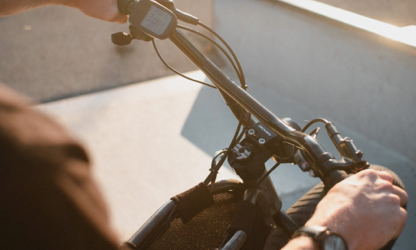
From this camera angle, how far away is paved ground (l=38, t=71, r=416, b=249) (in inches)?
63.5

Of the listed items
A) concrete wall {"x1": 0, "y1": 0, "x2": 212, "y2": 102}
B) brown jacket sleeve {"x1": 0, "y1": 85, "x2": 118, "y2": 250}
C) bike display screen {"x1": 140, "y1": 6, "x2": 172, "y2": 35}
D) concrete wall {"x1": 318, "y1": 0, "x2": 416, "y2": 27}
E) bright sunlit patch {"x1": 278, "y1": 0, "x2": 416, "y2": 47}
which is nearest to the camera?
brown jacket sleeve {"x1": 0, "y1": 85, "x2": 118, "y2": 250}

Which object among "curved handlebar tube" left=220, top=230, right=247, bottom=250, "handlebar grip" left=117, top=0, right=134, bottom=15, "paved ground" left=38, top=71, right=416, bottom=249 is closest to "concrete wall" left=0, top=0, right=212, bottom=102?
"paved ground" left=38, top=71, right=416, bottom=249

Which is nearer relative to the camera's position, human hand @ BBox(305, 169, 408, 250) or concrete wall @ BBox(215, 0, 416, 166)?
human hand @ BBox(305, 169, 408, 250)

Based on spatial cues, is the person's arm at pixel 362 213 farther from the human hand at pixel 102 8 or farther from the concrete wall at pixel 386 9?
the concrete wall at pixel 386 9

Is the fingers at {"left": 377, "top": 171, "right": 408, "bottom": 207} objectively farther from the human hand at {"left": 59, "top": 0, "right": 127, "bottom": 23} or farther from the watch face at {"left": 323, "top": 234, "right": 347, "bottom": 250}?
the human hand at {"left": 59, "top": 0, "right": 127, "bottom": 23}

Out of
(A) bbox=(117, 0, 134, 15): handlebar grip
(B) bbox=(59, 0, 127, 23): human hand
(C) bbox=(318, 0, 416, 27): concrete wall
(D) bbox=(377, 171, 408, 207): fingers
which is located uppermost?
(C) bbox=(318, 0, 416, 27): concrete wall

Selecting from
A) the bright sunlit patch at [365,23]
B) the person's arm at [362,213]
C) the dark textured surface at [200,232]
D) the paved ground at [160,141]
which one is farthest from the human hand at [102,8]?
the bright sunlit patch at [365,23]

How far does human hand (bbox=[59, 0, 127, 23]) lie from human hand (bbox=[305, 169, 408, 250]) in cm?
59

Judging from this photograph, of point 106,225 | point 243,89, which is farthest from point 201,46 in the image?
point 106,225

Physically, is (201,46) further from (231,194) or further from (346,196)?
(346,196)

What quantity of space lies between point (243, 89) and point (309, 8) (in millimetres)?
1473

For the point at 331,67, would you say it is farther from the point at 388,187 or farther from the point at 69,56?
the point at 69,56

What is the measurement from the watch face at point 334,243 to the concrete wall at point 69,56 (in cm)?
219

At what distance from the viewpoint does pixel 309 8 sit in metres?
1.94
